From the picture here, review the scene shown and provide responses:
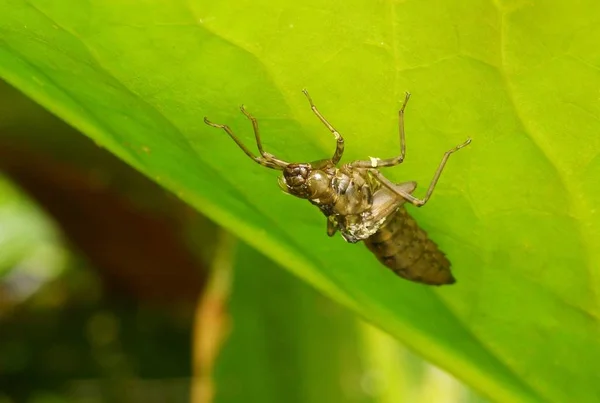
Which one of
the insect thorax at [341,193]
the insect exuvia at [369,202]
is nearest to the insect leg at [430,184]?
the insect exuvia at [369,202]

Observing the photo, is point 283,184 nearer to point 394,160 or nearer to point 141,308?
point 394,160

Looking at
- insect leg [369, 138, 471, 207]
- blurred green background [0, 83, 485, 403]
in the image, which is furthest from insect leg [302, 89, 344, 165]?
blurred green background [0, 83, 485, 403]

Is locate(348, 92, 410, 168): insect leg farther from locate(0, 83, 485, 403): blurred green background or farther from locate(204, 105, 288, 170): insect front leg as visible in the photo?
locate(0, 83, 485, 403): blurred green background

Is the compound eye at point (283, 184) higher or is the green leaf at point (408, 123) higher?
the green leaf at point (408, 123)

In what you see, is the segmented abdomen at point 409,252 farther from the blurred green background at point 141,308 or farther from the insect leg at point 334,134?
the blurred green background at point 141,308

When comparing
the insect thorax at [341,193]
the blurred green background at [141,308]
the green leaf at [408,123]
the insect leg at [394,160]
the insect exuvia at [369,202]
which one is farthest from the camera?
the blurred green background at [141,308]

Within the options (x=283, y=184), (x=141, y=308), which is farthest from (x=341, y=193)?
(x=141, y=308)

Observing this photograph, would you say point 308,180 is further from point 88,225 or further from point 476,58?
point 88,225
